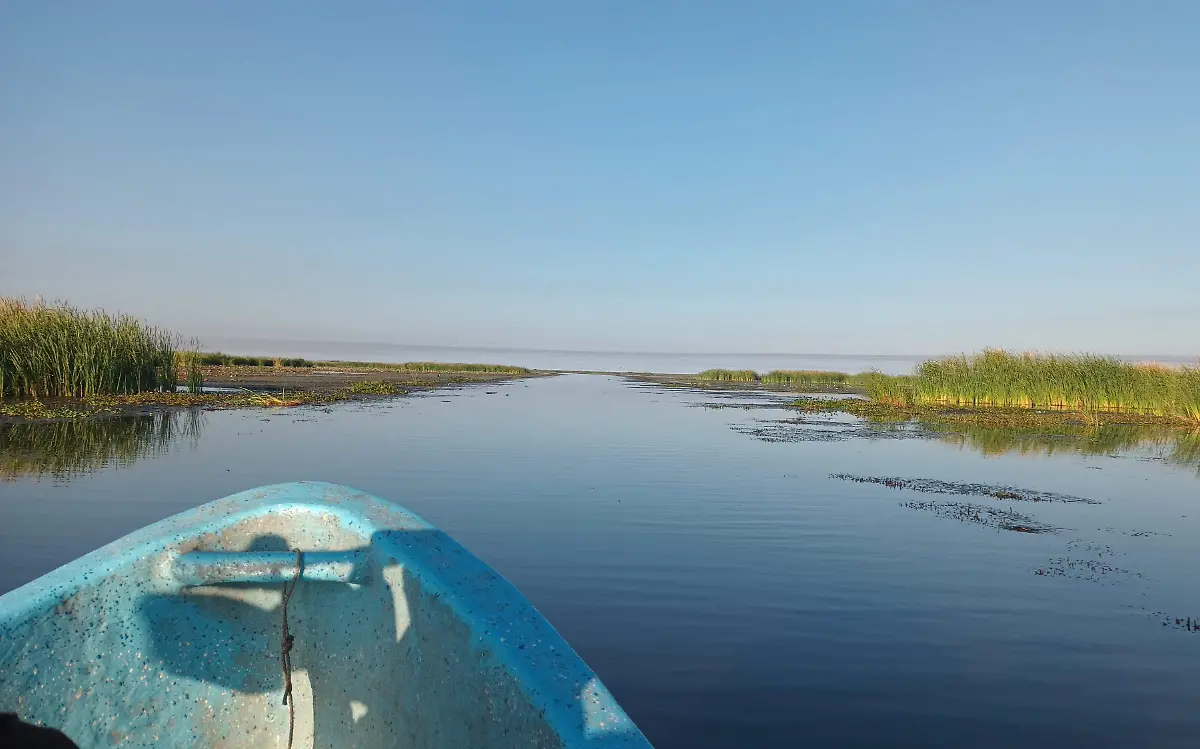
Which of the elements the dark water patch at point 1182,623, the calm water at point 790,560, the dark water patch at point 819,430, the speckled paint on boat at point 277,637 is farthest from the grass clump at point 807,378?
the speckled paint on boat at point 277,637

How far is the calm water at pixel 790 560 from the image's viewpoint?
4613 millimetres

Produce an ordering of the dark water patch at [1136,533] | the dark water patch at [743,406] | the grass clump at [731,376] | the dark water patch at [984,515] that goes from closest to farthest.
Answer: the dark water patch at [1136,533] < the dark water patch at [984,515] < the dark water patch at [743,406] < the grass clump at [731,376]

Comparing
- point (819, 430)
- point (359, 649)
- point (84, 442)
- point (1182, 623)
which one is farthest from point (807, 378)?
point (359, 649)

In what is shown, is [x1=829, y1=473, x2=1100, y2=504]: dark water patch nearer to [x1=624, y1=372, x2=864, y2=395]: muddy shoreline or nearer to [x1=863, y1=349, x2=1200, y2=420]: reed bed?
[x1=863, y1=349, x2=1200, y2=420]: reed bed

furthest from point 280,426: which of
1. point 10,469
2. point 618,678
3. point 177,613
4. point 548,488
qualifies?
point 177,613

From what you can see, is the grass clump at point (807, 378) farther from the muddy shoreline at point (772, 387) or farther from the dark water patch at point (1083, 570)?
the dark water patch at point (1083, 570)

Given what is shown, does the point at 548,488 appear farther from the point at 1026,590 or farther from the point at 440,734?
the point at 440,734

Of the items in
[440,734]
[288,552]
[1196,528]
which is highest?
[288,552]

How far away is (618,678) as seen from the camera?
4.77 metres

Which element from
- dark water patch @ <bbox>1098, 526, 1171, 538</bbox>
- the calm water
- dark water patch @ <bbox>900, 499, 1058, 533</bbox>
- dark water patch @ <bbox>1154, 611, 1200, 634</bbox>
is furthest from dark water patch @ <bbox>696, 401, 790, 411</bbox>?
dark water patch @ <bbox>1154, 611, 1200, 634</bbox>

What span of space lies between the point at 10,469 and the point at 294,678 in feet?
38.5

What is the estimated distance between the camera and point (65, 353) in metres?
21.4

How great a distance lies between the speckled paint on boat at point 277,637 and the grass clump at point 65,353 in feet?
75.7

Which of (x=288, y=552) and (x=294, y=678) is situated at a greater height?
(x=288, y=552)
